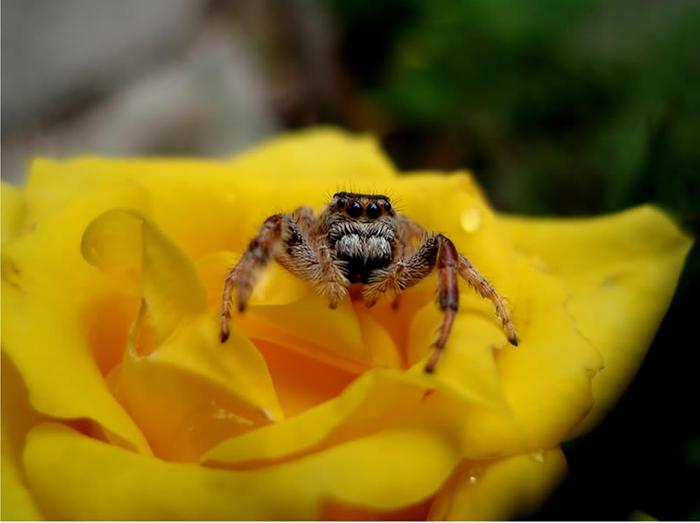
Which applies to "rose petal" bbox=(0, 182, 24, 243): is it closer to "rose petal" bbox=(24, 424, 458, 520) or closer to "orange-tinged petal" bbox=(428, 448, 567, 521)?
"rose petal" bbox=(24, 424, 458, 520)

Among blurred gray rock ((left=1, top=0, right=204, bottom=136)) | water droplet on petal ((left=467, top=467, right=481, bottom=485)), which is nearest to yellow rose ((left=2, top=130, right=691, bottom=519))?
water droplet on petal ((left=467, top=467, right=481, bottom=485))

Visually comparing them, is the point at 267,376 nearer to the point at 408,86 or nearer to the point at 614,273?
the point at 614,273

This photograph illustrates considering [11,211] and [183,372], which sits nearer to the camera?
[183,372]

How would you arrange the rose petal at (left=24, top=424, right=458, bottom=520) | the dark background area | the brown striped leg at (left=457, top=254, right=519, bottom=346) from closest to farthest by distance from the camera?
the rose petal at (left=24, top=424, right=458, bottom=520) < the brown striped leg at (left=457, top=254, right=519, bottom=346) < the dark background area

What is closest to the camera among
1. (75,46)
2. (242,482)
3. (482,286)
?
(242,482)

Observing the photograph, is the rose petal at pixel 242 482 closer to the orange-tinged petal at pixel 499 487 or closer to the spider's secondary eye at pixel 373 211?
the orange-tinged petal at pixel 499 487

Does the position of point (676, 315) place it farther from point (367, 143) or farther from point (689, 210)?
point (367, 143)

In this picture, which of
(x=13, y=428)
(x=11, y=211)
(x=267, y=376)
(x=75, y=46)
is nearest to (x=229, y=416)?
(x=267, y=376)
